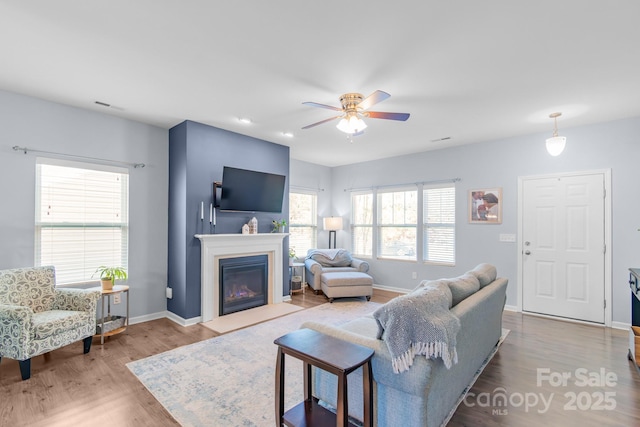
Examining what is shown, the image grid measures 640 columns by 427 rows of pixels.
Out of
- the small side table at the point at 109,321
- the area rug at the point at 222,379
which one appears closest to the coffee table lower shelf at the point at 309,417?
the area rug at the point at 222,379

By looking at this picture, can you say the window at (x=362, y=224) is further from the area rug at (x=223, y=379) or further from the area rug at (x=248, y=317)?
the area rug at (x=223, y=379)

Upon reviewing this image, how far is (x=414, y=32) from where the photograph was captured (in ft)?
6.80

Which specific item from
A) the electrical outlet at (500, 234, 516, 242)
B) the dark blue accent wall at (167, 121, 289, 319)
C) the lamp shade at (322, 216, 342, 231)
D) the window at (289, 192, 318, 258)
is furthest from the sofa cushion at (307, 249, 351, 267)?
the electrical outlet at (500, 234, 516, 242)

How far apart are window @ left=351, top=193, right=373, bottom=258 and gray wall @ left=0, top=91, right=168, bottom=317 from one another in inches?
149

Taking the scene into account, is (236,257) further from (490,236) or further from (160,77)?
(490,236)

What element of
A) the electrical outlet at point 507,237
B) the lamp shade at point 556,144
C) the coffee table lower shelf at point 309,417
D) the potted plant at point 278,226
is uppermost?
the lamp shade at point 556,144

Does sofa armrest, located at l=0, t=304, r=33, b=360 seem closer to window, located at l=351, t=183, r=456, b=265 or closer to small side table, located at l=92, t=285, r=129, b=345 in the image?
small side table, located at l=92, t=285, r=129, b=345

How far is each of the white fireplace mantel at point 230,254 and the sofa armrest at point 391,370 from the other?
8.87ft

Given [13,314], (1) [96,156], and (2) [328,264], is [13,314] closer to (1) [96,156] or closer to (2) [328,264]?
(1) [96,156]

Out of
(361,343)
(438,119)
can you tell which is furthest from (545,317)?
(361,343)

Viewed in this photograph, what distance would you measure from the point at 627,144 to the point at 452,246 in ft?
8.39

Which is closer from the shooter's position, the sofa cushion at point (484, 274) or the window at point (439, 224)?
the sofa cushion at point (484, 274)

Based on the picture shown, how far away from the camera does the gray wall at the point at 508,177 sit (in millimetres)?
3768

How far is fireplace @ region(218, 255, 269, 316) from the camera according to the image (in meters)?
4.29
